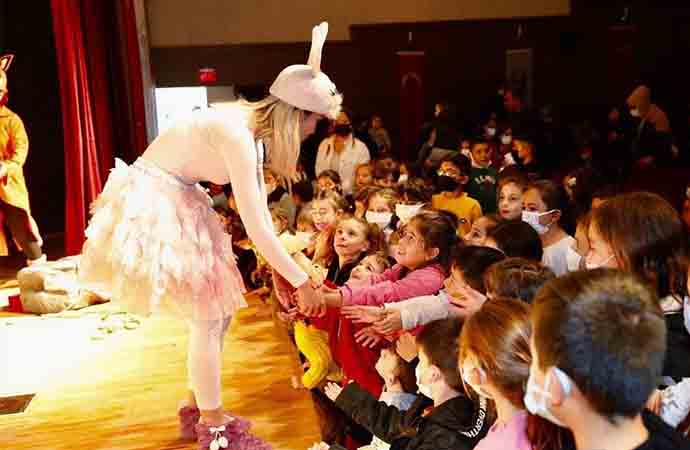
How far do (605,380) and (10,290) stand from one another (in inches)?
222

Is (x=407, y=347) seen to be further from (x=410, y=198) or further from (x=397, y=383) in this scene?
(x=410, y=198)

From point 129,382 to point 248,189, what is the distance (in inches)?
62.7

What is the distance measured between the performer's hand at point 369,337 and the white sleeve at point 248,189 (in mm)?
270

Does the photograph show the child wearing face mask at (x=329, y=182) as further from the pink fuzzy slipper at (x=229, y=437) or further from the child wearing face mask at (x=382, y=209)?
the pink fuzzy slipper at (x=229, y=437)

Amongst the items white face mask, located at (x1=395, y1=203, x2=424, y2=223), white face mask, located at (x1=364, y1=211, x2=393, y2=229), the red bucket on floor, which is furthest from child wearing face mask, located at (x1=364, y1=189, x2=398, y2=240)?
the red bucket on floor

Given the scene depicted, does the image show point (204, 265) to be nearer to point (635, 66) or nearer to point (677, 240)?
point (677, 240)

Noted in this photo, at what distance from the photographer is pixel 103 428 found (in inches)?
133

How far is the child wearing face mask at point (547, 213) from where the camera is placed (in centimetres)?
351

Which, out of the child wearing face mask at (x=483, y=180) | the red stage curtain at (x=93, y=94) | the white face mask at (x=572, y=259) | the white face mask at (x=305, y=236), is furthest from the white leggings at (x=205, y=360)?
the red stage curtain at (x=93, y=94)

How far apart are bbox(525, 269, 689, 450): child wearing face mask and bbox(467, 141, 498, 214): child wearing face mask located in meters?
3.89

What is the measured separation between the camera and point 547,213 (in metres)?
3.56

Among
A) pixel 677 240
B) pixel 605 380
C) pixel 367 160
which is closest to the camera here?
pixel 605 380

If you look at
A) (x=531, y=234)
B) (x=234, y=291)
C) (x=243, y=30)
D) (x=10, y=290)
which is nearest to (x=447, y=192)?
(x=531, y=234)

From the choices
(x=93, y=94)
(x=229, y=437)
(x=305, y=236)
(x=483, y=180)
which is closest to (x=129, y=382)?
(x=229, y=437)
